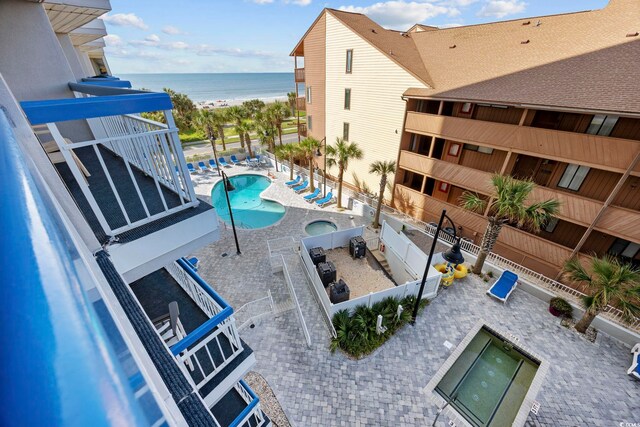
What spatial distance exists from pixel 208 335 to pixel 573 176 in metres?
18.0

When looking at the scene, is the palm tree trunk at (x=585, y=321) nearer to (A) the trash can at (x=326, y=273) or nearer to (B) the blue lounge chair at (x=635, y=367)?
(B) the blue lounge chair at (x=635, y=367)

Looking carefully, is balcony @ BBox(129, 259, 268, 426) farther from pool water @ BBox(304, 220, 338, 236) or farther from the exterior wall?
the exterior wall

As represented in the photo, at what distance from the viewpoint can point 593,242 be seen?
13898 mm

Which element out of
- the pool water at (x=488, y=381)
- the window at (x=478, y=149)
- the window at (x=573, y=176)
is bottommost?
the pool water at (x=488, y=381)

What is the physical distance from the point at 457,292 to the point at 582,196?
7.66m

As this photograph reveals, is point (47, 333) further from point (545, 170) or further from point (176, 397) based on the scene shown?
point (545, 170)

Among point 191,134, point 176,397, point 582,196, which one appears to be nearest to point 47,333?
point 176,397

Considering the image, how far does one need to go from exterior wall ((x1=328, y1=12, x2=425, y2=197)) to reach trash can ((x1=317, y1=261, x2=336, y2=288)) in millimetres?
9955

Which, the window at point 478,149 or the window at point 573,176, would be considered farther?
the window at point 478,149

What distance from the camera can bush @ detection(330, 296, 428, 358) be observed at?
11.0m

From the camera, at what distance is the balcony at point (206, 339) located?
18.9 feet

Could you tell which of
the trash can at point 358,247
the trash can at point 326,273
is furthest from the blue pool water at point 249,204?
the trash can at point 326,273

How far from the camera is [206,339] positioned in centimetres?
537

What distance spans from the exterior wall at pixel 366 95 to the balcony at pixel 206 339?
16.4 m
